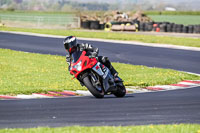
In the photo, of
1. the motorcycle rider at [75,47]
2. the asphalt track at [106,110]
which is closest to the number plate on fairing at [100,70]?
the motorcycle rider at [75,47]

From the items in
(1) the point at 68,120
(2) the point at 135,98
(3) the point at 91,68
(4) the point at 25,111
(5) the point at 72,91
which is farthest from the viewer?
(5) the point at 72,91

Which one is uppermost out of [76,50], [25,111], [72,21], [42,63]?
[76,50]

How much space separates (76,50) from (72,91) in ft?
7.49

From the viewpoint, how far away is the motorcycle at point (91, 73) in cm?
1130

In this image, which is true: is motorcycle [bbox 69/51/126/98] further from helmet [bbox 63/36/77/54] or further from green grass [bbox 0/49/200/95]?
green grass [bbox 0/49/200/95]

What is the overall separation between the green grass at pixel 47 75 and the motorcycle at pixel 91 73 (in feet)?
6.70

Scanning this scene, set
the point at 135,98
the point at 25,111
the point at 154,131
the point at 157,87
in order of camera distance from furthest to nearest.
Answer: the point at 157,87 → the point at 135,98 → the point at 25,111 → the point at 154,131

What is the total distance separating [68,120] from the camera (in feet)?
28.8

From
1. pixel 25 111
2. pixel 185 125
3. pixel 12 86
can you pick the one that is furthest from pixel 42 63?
pixel 185 125

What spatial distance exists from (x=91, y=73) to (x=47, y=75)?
5521mm

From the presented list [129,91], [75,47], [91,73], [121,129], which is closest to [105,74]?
[91,73]

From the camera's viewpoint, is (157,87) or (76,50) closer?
(76,50)

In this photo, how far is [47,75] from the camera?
55.1ft

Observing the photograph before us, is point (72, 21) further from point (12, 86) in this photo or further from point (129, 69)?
point (12, 86)
